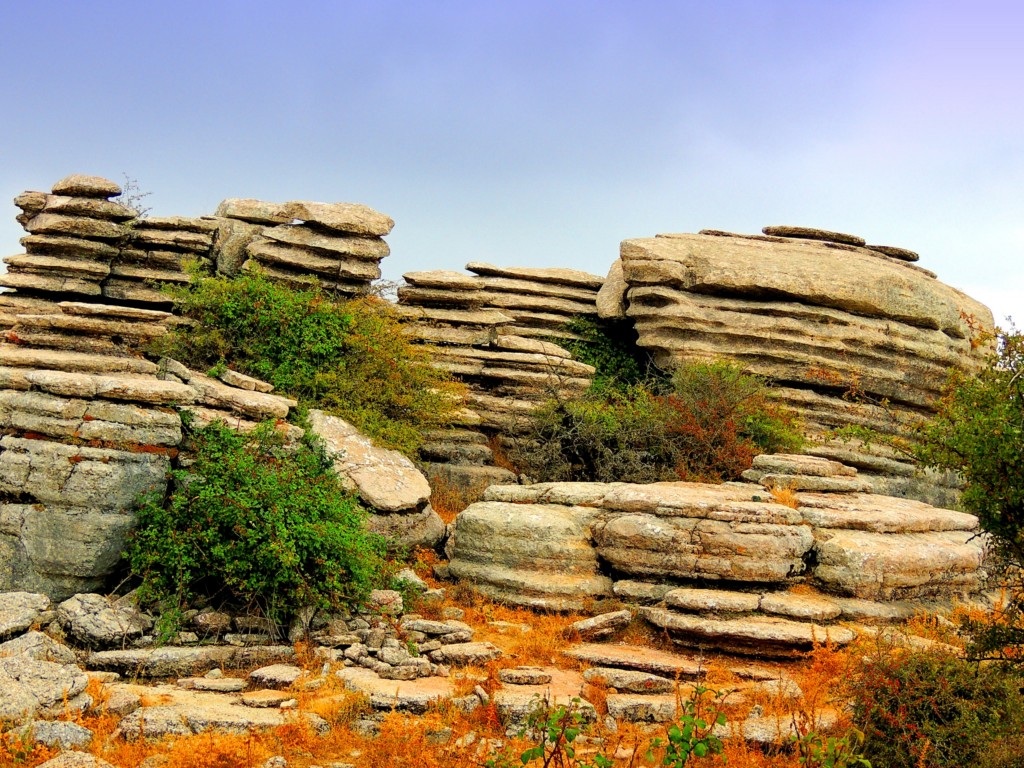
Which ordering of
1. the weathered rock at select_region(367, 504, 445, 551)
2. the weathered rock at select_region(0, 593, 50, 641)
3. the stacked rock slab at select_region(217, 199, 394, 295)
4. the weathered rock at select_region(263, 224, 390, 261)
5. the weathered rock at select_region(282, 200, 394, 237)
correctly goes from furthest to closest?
1. the weathered rock at select_region(282, 200, 394, 237)
2. the weathered rock at select_region(263, 224, 390, 261)
3. the stacked rock slab at select_region(217, 199, 394, 295)
4. the weathered rock at select_region(367, 504, 445, 551)
5. the weathered rock at select_region(0, 593, 50, 641)

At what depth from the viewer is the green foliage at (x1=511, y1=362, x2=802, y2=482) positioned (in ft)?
55.6

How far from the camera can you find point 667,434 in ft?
57.4

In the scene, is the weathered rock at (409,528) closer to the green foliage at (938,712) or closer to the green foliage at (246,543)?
the green foliage at (246,543)

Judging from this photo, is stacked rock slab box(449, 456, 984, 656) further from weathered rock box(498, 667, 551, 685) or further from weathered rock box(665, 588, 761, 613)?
weathered rock box(498, 667, 551, 685)

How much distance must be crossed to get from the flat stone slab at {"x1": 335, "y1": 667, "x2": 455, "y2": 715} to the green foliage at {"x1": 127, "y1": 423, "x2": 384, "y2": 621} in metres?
1.51

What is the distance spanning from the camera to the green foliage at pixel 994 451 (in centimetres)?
749

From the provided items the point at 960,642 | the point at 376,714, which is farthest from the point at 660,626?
the point at 376,714

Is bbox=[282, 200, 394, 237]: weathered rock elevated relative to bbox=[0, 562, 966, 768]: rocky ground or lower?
elevated

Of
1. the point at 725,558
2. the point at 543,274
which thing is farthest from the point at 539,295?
the point at 725,558

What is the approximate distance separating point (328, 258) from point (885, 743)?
14.5m

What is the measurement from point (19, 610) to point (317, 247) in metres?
10.7

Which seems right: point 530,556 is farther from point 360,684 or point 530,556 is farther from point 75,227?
point 75,227

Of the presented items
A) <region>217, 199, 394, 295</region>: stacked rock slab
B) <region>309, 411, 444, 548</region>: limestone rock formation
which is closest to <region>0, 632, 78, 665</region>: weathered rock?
<region>309, 411, 444, 548</region>: limestone rock formation

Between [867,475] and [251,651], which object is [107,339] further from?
[867,475]
